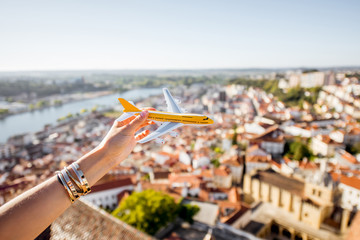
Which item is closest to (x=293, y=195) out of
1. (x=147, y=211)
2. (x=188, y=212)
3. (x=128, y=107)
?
(x=188, y=212)

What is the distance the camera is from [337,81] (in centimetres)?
3912

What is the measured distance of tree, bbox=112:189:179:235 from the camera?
698 centimetres

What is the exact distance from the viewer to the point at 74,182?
2.86ft

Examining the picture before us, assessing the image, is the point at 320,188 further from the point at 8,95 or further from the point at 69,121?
the point at 8,95

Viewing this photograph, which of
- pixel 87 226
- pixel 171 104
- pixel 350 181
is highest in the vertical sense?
pixel 171 104

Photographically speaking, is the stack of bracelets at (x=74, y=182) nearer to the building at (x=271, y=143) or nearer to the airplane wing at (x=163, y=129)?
the airplane wing at (x=163, y=129)

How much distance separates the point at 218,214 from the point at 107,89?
5664 cm

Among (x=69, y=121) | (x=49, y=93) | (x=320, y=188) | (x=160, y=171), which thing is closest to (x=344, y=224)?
(x=320, y=188)

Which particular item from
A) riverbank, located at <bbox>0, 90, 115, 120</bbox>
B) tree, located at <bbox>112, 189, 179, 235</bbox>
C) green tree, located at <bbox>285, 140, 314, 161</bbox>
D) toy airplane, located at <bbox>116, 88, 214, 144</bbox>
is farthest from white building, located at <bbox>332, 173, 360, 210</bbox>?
riverbank, located at <bbox>0, 90, 115, 120</bbox>

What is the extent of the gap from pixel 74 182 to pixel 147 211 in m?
6.93

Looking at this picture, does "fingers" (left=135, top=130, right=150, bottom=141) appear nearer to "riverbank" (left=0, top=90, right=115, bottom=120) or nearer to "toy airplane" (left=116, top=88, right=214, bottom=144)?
"toy airplane" (left=116, top=88, right=214, bottom=144)

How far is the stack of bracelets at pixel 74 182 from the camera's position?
0.85 m

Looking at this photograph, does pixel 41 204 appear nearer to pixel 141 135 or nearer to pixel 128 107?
pixel 141 135

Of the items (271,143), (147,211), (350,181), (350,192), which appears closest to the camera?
(147,211)
